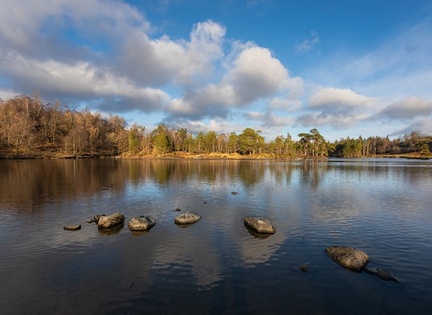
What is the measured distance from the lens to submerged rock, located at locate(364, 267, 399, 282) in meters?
15.2

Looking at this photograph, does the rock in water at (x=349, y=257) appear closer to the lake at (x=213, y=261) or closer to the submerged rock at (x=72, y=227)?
the lake at (x=213, y=261)

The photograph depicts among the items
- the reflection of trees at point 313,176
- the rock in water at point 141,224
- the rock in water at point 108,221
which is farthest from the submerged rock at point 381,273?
the reflection of trees at point 313,176

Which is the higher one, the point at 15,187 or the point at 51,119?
the point at 51,119

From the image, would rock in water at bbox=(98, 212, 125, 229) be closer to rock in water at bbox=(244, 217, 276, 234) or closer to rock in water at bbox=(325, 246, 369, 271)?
rock in water at bbox=(244, 217, 276, 234)

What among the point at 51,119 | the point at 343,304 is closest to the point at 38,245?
the point at 343,304

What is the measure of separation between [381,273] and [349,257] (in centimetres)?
198

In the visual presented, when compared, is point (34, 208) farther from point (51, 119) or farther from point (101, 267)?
point (51, 119)

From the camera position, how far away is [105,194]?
42219mm

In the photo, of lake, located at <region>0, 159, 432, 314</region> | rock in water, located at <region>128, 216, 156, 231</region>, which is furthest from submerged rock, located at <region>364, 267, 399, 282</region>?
rock in water, located at <region>128, 216, 156, 231</region>

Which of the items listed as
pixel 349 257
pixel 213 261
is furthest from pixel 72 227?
pixel 349 257

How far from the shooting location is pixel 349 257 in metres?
17.1

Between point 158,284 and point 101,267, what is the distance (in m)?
4.96

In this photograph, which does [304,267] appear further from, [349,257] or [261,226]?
[261,226]

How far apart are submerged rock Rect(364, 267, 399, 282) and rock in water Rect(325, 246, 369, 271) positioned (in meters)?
0.49
